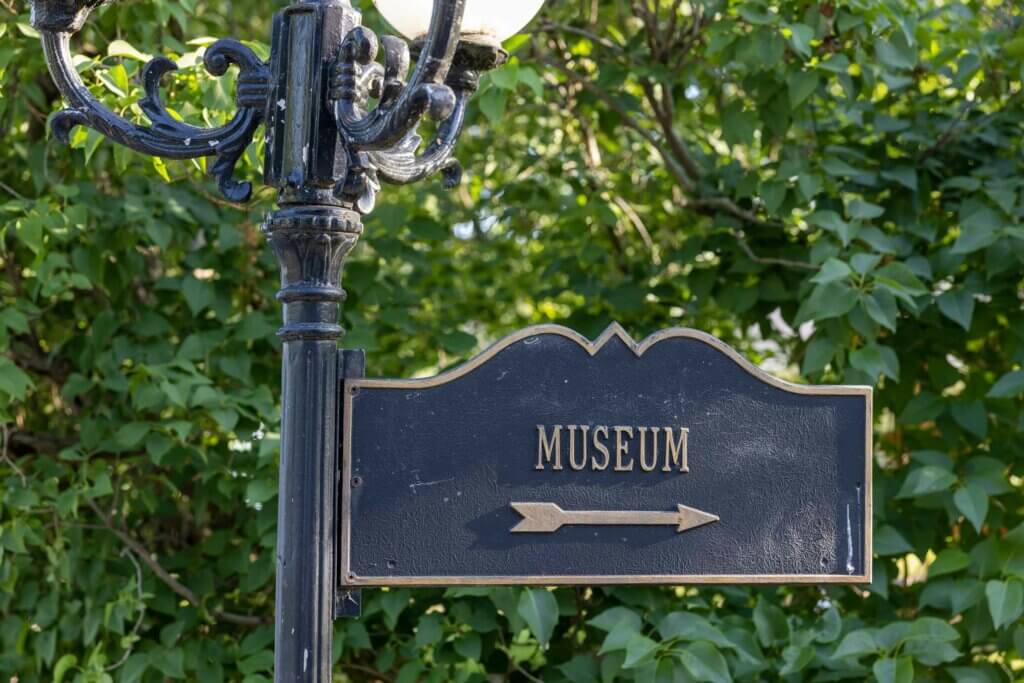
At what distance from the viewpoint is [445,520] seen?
6.39 ft

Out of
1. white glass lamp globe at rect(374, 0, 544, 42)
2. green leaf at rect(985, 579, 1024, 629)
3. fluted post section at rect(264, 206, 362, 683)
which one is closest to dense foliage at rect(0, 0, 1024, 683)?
green leaf at rect(985, 579, 1024, 629)

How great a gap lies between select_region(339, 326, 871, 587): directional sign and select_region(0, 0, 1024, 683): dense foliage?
98 cm

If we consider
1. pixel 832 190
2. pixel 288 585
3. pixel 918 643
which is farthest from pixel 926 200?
pixel 288 585

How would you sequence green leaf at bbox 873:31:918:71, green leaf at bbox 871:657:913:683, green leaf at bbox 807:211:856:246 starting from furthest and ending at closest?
green leaf at bbox 873:31:918:71
green leaf at bbox 807:211:856:246
green leaf at bbox 871:657:913:683

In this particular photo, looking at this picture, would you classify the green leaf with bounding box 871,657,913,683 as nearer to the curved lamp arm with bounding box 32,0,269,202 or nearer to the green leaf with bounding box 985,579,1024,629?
the green leaf with bounding box 985,579,1024,629

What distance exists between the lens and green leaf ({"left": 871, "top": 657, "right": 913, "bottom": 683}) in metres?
3.07

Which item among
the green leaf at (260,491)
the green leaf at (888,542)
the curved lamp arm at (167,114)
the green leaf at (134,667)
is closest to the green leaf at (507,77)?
the green leaf at (260,491)

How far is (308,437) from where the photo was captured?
6.06 feet

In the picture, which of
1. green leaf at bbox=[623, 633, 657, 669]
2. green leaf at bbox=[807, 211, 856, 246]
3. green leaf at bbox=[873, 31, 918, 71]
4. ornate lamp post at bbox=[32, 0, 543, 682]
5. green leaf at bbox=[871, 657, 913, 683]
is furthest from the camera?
green leaf at bbox=[873, 31, 918, 71]

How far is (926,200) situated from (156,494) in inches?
97.3

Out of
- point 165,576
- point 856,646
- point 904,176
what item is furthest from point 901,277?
point 165,576

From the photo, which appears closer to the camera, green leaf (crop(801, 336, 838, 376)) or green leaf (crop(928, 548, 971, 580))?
green leaf (crop(928, 548, 971, 580))

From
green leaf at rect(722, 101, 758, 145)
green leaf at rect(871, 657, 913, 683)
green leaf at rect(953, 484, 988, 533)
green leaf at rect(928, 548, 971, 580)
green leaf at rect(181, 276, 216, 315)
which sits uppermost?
green leaf at rect(722, 101, 758, 145)

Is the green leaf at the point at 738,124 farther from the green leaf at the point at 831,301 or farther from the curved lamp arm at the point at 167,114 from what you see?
the curved lamp arm at the point at 167,114
